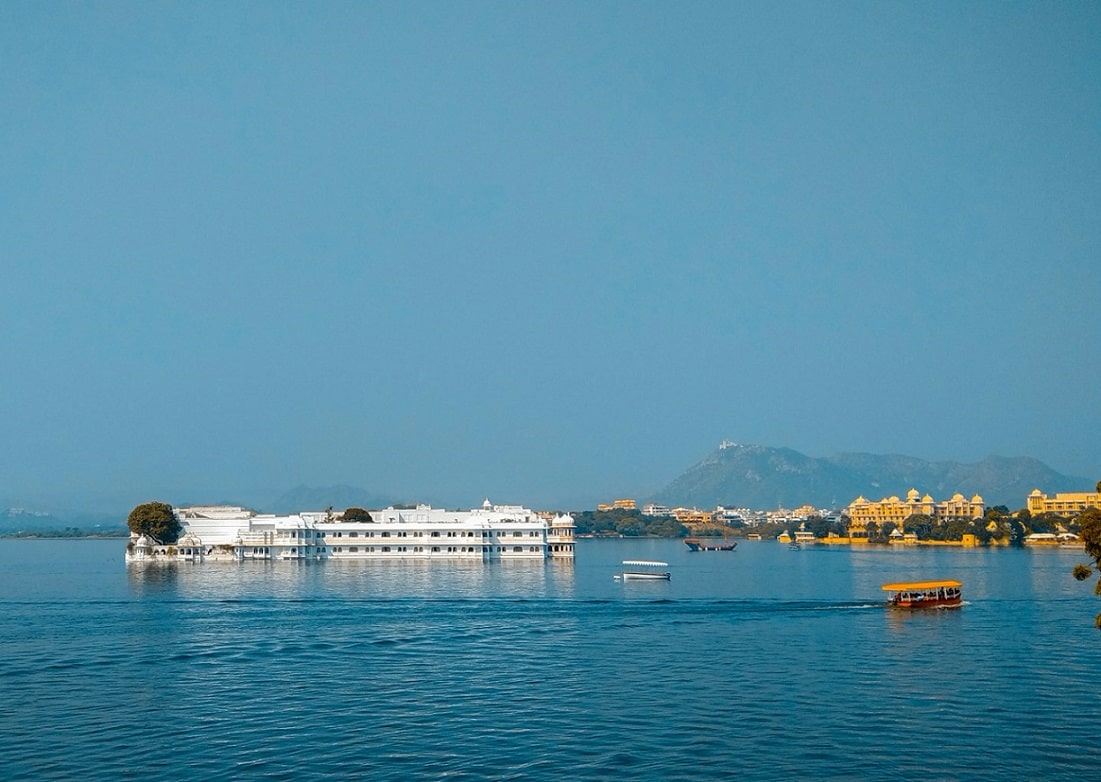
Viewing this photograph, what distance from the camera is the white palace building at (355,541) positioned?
3187 inches

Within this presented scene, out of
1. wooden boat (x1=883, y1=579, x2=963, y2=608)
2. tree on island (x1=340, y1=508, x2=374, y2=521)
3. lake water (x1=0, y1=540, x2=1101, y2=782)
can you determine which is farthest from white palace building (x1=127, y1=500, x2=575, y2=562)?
wooden boat (x1=883, y1=579, x2=963, y2=608)

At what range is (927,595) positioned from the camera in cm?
4397

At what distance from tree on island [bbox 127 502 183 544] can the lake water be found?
29.7m

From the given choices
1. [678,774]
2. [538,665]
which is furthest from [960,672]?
[678,774]

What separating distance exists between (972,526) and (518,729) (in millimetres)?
114851

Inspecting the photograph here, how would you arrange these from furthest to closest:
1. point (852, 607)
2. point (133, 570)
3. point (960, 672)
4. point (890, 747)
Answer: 1. point (133, 570)
2. point (852, 607)
3. point (960, 672)
4. point (890, 747)

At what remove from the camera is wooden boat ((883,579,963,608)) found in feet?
143

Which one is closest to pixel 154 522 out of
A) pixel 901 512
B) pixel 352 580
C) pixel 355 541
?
pixel 355 541

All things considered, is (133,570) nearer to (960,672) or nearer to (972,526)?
(960,672)

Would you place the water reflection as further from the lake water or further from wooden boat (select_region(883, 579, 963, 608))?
wooden boat (select_region(883, 579, 963, 608))

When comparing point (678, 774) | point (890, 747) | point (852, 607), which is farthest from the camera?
point (852, 607)

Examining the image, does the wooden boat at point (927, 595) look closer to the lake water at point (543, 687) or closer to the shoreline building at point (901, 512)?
the lake water at point (543, 687)

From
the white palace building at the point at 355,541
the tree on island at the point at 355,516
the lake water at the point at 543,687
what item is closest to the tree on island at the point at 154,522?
the white palace building at the point at 355,541

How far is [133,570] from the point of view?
72062 millimetres
